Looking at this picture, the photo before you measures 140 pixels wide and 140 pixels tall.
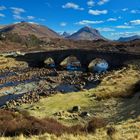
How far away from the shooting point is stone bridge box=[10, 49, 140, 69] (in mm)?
102881

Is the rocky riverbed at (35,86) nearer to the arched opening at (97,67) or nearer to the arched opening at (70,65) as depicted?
the arched opening at (97,67)

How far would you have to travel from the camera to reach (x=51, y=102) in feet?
161

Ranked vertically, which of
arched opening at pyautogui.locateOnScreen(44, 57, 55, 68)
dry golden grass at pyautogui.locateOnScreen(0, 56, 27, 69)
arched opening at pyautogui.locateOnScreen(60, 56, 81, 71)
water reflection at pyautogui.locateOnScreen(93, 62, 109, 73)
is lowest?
water reflection at pyautogui.locateOnScreen(93, 62, 109, 73)

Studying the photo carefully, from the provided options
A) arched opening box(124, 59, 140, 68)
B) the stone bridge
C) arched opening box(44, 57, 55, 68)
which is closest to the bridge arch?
the stone bridge

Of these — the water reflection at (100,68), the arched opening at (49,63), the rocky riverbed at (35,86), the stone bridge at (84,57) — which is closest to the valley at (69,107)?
the rocky riverbed at (35,86)

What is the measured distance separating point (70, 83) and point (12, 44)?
124 metres

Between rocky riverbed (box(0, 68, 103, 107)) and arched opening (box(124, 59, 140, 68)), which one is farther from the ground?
arched opening (box(124, 59, 140, 68))

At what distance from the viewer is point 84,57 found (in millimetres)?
114750

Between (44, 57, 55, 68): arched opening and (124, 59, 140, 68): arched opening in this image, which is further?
(44, 57, 55, 68): arched opening

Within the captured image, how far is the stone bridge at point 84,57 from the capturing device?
102881mm

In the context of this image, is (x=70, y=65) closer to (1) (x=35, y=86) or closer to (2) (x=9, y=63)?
(2) (x=9, y=63)

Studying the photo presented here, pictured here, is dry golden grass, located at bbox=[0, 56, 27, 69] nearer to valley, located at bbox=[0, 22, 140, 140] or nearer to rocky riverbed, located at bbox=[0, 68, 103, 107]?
valley, located at bbox=[0, 22, 140, 140]

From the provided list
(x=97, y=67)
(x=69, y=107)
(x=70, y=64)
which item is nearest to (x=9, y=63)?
(x=70, y=64)

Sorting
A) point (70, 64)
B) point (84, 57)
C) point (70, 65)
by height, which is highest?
point (84, 57)
